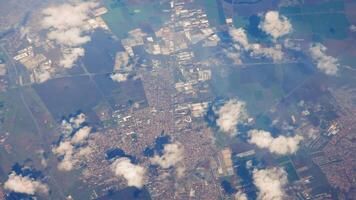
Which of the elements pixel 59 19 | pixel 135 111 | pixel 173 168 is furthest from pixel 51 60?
pixel 173 168

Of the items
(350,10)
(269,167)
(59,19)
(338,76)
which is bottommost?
(269,167)

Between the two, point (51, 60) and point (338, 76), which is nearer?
point (338, 76)

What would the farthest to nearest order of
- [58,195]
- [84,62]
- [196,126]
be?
1. [84,62]
2. [196,126]
3. [58,195]

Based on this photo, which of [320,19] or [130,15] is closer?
[320,19]

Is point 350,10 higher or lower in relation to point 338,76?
higher

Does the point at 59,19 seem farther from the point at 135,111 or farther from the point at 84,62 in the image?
the point at 135,111

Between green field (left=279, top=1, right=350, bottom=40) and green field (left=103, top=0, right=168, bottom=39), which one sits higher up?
green field (left=103, top=0, right=168, bottom=39)

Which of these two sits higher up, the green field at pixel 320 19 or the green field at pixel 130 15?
the green field at pixel 130 15

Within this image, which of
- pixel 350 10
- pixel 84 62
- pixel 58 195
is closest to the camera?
pixel 58 195

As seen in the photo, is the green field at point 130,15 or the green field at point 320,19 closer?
the green field at point 320,19

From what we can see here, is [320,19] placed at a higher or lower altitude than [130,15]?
lower

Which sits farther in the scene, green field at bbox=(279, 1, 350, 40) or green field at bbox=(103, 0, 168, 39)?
green field at bbox=(103, 0, 168, 39)
